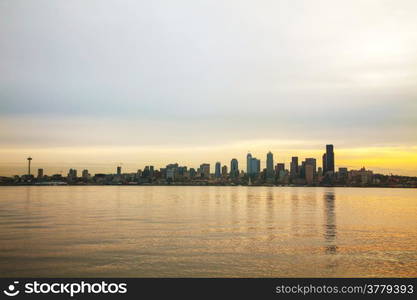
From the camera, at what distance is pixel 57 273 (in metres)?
28.7

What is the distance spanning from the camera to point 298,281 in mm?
27797

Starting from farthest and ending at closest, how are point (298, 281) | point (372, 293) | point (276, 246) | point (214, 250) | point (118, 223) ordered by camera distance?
point (118, 223), point (276, 246), point (214, 250), point (298, 281), point (372, 293)

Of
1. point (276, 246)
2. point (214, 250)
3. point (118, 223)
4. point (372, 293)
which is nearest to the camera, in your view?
point (372, 293)

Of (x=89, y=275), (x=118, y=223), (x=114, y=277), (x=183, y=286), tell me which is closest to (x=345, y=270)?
(x=183, y=286)

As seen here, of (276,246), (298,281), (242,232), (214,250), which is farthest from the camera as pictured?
(242,232)

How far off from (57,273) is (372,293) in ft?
73.5

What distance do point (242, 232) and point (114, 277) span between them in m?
27.1

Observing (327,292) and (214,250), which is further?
(214,250)

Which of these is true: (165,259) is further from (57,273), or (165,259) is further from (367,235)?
(367,235)

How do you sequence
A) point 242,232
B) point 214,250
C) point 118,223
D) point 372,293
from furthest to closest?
1. point 118,223
2. point 242,232
3. point 214,250
4. point 372,293

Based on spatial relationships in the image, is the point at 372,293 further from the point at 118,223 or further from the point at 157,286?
the point at 118,223

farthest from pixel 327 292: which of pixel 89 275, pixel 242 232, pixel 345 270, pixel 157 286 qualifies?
pixel 242 232

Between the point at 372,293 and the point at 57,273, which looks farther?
the point at 57,273

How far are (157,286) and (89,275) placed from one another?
584 cm
